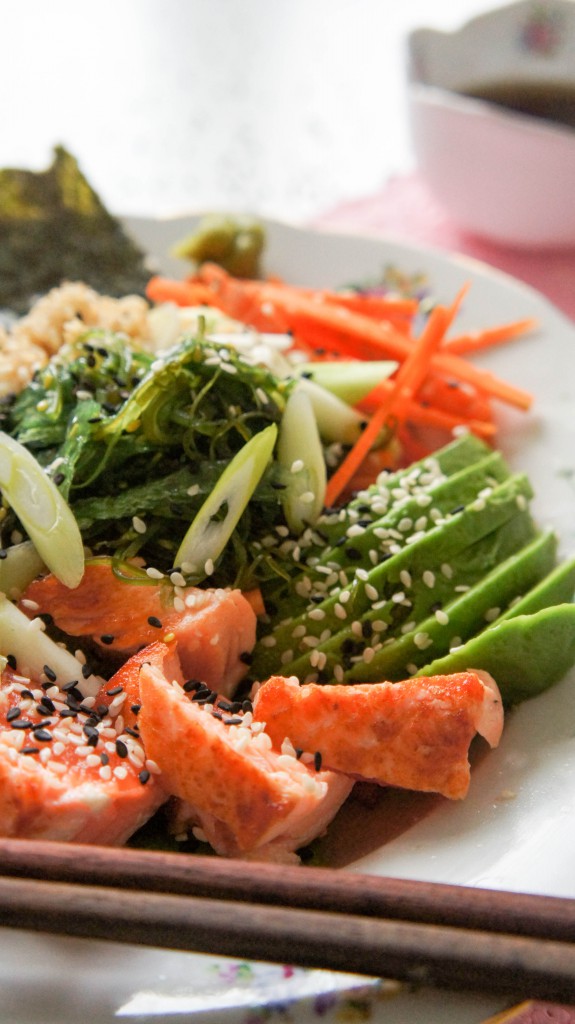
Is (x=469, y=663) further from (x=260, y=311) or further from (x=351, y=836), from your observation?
(x=260, y=311)

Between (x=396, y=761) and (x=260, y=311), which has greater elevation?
(x=260, y=311)

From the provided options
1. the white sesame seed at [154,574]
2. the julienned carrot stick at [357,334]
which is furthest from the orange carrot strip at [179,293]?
the white sesame seed at [154,574]

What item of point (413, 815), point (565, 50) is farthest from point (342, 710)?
point (565, 50)

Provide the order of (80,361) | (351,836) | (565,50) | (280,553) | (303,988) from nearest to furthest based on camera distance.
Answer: (303,988)
(351,836)
(280,553)
(80,361)
(565,50)

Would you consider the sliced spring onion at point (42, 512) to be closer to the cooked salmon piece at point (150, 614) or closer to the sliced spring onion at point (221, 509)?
the cooked salmon piece at point (150, 614)

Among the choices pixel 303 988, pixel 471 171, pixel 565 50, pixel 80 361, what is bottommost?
pixel 303 988
